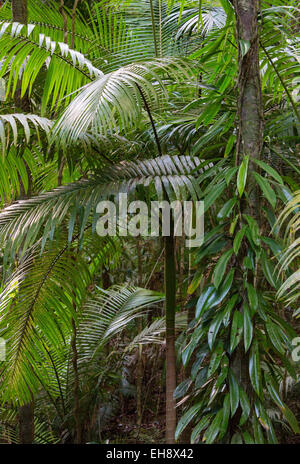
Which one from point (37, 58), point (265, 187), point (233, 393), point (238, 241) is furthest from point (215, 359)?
point (37, 58)

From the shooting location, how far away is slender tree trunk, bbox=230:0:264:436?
1337 mm

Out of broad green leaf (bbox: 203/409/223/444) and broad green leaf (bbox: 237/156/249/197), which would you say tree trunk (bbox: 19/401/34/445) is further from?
broad green leaf (bbox: 237/156/249/197)

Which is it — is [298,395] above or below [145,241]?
below

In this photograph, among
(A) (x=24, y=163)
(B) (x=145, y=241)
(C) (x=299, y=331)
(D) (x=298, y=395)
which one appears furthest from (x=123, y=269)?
(A) (x=24, y=163)

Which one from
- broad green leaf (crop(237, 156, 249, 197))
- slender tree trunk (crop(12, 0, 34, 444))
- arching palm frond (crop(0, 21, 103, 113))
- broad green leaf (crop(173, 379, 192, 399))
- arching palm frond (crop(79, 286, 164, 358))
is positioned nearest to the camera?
broad green leaf (crop(237, 156, 249, 197))

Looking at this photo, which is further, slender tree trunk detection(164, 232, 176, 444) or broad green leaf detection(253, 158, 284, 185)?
slender tree trunk detection(164, 232, 176, 444)

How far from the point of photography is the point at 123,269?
3.85 m

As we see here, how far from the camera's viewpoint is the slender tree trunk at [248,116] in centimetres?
134

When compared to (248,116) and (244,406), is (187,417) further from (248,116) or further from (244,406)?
(248,116)

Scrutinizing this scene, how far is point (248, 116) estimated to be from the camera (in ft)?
4.49

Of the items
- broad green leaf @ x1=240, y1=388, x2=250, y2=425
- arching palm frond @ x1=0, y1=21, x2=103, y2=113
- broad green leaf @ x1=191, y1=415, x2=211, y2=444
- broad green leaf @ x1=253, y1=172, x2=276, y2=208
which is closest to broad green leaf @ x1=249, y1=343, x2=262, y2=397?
broad green leaf @ x1=240, y1=388, x2=250, y2=425

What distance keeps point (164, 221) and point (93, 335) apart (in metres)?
0.91

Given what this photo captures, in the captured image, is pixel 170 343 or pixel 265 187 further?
pixel 170 343
